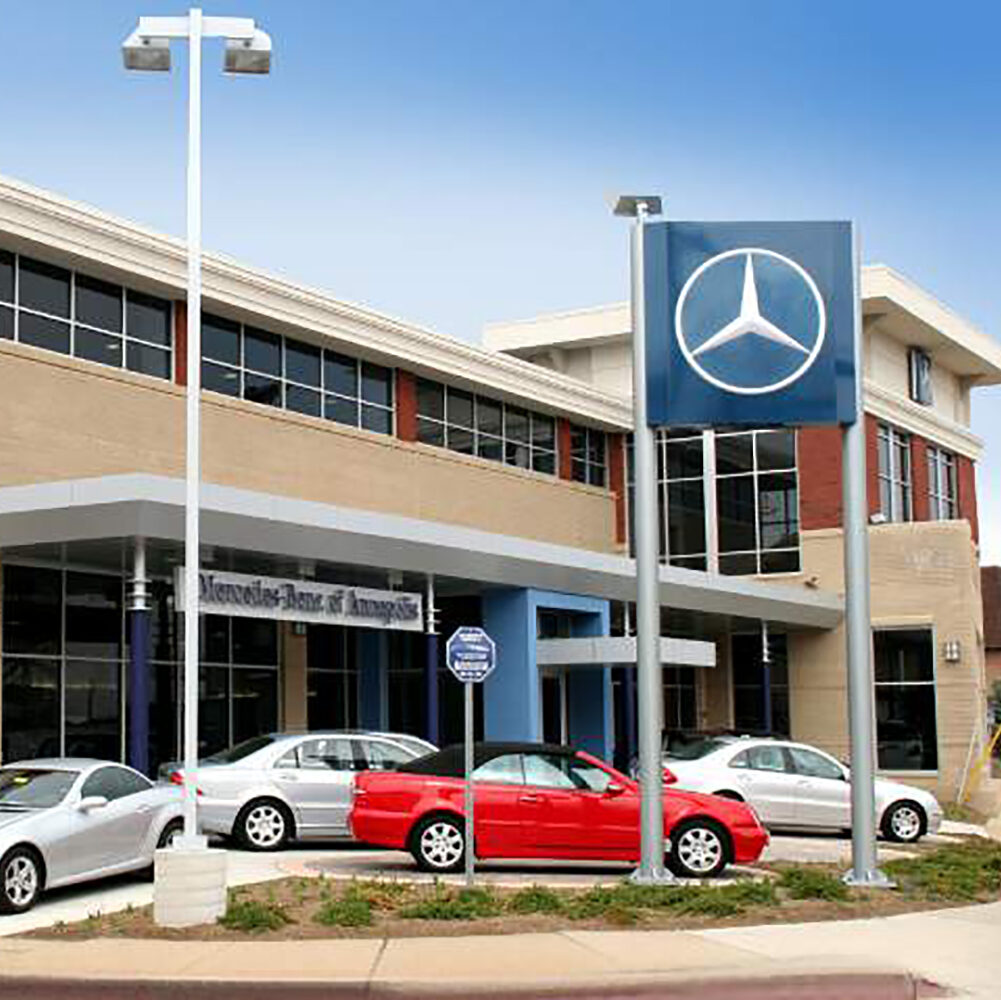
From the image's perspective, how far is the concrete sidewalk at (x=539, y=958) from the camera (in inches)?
436

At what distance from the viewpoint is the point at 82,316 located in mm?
27156

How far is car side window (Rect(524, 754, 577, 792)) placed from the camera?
57.3ft

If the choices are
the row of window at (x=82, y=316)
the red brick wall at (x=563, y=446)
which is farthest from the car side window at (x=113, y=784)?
the red brick wall at (x=563, y=446)

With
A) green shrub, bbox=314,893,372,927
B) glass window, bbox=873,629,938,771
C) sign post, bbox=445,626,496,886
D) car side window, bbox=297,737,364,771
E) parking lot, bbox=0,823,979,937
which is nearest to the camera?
green shrub, bbox=314,893,372,927

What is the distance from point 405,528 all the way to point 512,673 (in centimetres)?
413

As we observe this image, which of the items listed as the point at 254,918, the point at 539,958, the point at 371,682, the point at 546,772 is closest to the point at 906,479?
the point at 371,682

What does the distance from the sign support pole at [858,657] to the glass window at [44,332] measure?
46.4ft

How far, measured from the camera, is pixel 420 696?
32062mm

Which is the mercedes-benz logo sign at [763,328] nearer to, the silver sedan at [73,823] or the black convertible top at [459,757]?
the black convertible top at [459,757]

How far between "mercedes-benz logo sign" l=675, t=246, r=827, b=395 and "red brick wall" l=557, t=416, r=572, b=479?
23.4 m

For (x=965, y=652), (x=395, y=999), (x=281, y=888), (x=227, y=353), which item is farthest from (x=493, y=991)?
(x=965, y=652)

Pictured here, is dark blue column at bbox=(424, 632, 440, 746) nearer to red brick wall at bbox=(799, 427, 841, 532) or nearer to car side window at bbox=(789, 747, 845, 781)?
car side window at bbox=(789, 747, 845, 781)

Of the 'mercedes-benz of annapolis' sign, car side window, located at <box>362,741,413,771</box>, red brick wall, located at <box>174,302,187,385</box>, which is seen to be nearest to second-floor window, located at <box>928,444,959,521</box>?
the 'mercedes-benz of annapolis' sign

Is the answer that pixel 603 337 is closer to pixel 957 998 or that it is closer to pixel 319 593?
pixel 319 593
